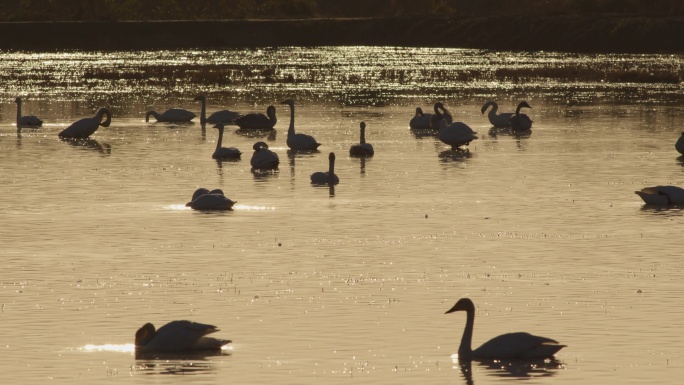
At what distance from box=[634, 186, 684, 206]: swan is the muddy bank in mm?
72769

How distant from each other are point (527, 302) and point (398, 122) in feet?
100

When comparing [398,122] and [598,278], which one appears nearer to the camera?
[598,278]

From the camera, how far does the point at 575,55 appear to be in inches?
3856

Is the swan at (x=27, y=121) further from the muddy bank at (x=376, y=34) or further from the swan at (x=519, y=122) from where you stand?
the muddy bank at (x=376, y=34)

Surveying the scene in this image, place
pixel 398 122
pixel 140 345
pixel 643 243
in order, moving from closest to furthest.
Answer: pixel 140 345 → pixel 643 243 → pixel 398 122

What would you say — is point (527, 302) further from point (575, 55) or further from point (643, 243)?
point (575, 55)

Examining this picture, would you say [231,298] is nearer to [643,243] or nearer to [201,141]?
[643,243]

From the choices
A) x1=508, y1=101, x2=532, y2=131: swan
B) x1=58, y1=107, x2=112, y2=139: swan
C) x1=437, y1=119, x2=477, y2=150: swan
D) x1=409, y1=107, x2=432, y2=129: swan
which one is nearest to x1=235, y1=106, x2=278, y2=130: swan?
x1=409, y1=107, x2=432, y2=129: swan

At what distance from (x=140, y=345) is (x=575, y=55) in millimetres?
84982

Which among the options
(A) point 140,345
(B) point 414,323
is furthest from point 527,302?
(A) point 140,345

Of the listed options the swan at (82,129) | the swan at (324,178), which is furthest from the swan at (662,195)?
the swan at (82,129)

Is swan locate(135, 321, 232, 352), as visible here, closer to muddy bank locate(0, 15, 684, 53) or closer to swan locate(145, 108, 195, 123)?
Answer: swan locate(145, 108, 195, 123)

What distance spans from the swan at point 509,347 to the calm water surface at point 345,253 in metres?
0.16

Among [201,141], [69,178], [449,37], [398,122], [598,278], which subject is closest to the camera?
[598,278]
